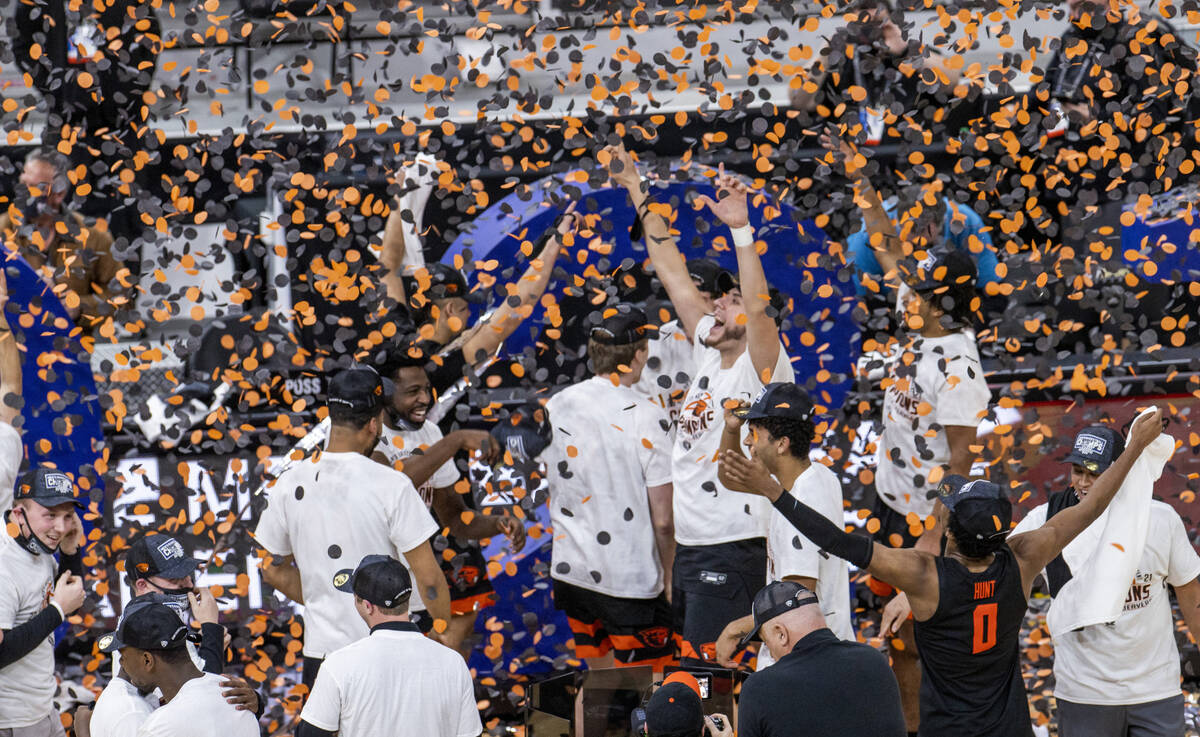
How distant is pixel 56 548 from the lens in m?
5.70

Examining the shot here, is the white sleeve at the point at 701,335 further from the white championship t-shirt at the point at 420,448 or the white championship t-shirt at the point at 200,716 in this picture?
the white championship t-shirt at the point at 200,716

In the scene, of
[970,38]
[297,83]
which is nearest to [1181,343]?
[970,38]

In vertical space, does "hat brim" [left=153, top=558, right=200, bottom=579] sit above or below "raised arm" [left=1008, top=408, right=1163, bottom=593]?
below

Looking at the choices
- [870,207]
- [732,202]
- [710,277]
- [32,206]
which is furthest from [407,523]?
[32,206]

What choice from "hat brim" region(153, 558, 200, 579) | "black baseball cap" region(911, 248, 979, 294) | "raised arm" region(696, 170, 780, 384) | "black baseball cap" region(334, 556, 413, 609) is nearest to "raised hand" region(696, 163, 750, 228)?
"raised arm" region(696, 170, 780, 384)

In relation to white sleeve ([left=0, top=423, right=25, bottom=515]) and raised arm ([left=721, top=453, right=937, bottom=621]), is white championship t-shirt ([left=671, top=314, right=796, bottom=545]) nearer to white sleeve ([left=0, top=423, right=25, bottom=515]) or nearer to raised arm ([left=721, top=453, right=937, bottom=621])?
raised arm ([left=721, top=453, right=937, bottom=621])

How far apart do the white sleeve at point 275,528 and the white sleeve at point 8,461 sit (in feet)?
4.37

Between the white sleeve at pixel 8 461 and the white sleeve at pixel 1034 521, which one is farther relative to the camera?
the white sleeve at pixel 8 461

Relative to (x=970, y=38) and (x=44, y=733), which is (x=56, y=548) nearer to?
(x=44, y=733)

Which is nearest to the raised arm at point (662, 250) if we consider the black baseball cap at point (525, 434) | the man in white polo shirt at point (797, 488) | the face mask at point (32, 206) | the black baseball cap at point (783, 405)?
the black baseball cap at point (525, 434)

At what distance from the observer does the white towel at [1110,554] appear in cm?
521

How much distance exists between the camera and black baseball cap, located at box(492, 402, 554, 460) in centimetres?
630

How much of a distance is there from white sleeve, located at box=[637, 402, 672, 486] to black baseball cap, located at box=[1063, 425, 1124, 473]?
5.74 feet

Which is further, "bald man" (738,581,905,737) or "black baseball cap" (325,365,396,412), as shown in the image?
"black baseball cap" (325,365,396,412)
